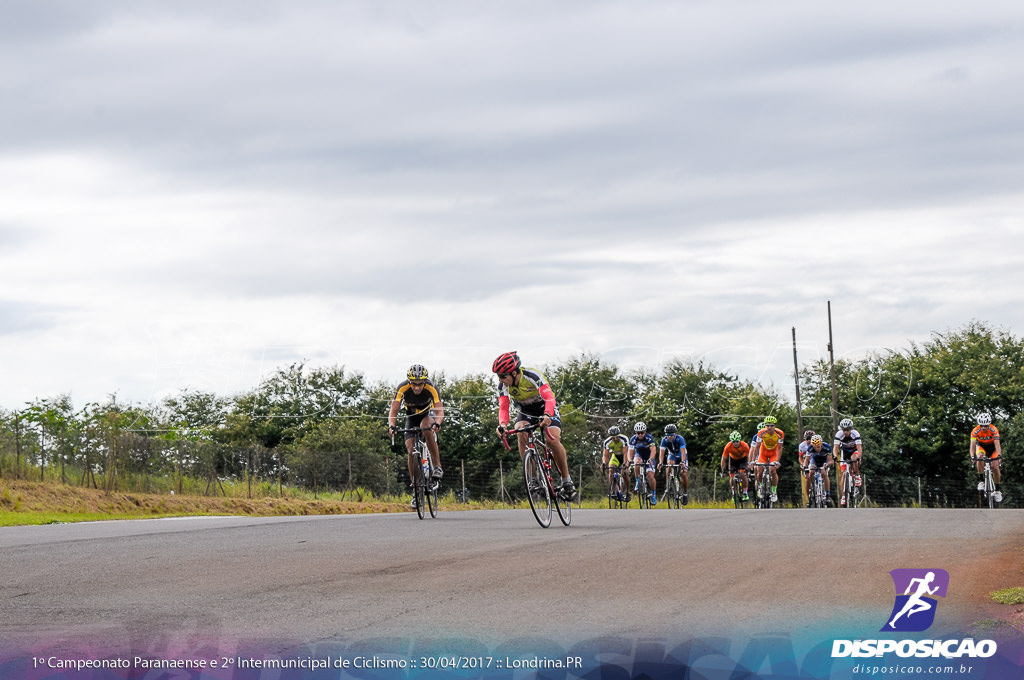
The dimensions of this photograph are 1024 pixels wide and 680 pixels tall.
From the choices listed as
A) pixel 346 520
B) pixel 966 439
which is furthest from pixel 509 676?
pixel 966 439

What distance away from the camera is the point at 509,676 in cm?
527

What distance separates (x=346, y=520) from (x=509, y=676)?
1256 centimetres

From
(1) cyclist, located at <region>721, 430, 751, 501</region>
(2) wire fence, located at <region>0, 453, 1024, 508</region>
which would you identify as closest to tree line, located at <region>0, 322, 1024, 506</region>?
(2) wire fence, located at <region>0, 453, 1024, 508</region>

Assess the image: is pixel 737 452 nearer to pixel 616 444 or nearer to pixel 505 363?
pixel 616 444

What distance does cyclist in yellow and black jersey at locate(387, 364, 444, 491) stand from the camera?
Result: 17.5 meters

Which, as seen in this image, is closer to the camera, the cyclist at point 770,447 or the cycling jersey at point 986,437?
the cycling jersey at point 986,437

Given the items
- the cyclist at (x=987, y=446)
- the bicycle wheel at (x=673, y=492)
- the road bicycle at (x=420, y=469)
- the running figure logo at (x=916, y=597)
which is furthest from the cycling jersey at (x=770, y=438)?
the running figure logo at (x=916, y=597)

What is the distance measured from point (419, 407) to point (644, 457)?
13.5 metres

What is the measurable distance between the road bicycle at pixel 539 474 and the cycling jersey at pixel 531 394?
262mm

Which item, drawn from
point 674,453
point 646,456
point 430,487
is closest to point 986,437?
point 674,453

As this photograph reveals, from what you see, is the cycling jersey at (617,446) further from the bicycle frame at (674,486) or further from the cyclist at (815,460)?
the cyclist at (815,460)

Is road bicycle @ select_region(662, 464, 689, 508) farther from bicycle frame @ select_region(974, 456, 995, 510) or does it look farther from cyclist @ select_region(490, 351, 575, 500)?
cyclist @ select_region(490, 351, 575, 500)

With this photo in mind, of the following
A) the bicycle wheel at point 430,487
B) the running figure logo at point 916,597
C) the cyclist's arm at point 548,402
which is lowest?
the running figure logo at point 916,597

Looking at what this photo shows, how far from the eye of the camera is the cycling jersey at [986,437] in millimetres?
28672
